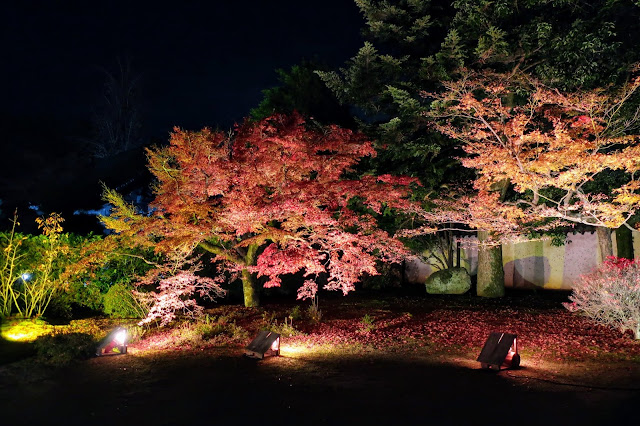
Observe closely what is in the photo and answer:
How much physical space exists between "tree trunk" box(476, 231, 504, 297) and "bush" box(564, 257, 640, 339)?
577 centimetres

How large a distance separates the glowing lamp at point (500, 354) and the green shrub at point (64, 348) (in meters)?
6.85

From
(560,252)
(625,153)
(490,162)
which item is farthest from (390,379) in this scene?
(560,252)

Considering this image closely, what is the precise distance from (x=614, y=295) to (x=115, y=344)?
9.34 m

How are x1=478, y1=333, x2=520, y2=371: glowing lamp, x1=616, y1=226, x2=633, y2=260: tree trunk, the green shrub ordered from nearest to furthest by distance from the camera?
x1=478, y1=333, x2=520, y2=371: glowing lamp, the green shrub, x1=616, y1=226, x2=633, y2=260: tree trunk

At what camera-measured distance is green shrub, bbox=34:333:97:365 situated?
840 centimetres

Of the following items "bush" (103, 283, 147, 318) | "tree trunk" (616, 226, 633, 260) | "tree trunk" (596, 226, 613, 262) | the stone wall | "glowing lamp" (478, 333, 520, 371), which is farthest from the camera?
the stone wall

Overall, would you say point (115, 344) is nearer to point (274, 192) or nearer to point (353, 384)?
point (274, 192)

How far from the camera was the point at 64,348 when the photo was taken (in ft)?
29.2

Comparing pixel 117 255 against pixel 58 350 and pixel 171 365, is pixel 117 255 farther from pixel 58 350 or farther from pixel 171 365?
pixel 171 365

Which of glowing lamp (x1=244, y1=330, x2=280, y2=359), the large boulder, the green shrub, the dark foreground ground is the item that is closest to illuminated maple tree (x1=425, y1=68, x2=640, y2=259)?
the dark foreground ground

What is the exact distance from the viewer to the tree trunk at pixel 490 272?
52.3 ft

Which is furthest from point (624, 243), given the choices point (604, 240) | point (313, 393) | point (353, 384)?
point (313, 393)

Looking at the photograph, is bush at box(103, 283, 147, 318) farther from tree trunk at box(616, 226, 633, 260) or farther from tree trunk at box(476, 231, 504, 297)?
tree trunk at box(616, 226, 633, 260)

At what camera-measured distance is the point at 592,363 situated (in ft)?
25.5
